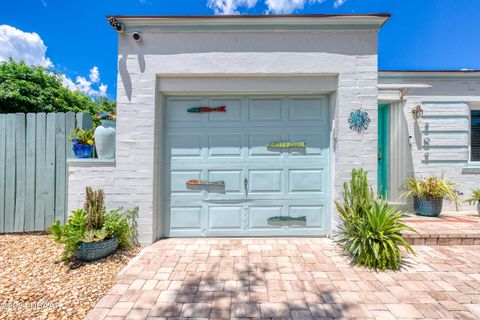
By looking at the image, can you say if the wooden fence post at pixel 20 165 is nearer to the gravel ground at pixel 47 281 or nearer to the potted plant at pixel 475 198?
the gravel ground at pixel 47 281

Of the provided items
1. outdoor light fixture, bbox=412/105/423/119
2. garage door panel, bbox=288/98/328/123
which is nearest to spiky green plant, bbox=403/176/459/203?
outdoor light fixture, bbox=412/105/423/119

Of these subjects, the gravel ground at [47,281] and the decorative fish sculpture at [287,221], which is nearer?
the gravel ground at [47,281]

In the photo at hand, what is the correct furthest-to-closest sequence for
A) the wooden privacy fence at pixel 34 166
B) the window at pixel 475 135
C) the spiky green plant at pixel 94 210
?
the window at pixel 475 135 → the wooden privacy fence at pixel 34 166 → the spiky green plant at pixel 94 210

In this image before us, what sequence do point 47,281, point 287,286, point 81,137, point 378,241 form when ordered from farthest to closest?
point 81,137, point 378,241, point 47,281, point 287,286

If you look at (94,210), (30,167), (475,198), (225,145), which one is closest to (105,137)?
(94,210)

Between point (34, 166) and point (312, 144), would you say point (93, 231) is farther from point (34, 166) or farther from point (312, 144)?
point (312, 144)

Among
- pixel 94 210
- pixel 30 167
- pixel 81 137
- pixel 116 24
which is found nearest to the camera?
pixel 94 210

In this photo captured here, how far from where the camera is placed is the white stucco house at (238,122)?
364 centimetres

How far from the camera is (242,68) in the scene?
12.1 ft

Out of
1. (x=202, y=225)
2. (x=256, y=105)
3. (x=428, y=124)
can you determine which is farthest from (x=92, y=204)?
(x=428, y=124)

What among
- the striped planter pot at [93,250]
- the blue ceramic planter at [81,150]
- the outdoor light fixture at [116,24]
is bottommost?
the striped planter pot at [93,250]

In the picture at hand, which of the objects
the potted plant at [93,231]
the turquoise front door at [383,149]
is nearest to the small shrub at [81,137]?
the potted plant at [93,231]

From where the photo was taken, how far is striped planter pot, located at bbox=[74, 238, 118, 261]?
2.99 meters

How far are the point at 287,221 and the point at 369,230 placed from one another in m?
1.31
